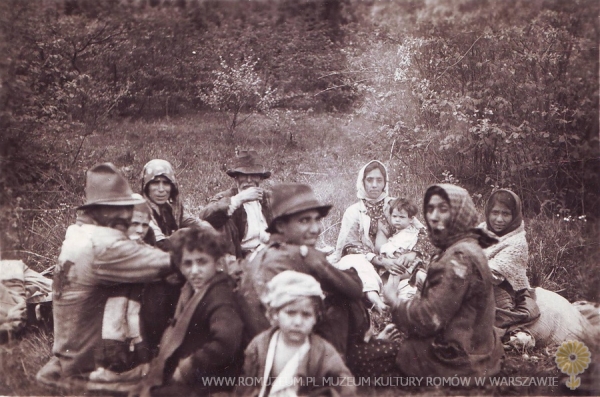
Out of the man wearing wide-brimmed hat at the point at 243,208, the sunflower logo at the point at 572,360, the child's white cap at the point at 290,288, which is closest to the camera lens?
the child's white cap at the point at 290,288

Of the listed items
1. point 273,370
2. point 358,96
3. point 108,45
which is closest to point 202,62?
point 108,45

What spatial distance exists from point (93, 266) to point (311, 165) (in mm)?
2410

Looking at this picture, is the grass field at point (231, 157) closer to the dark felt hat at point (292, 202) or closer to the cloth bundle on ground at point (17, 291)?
the cloth bundle on ground at point (17, 291)

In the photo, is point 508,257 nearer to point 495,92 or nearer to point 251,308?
point 495,92

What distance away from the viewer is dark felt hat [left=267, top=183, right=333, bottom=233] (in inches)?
203

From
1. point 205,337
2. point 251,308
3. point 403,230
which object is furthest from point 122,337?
point 403,230

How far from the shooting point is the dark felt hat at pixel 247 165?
248 inches

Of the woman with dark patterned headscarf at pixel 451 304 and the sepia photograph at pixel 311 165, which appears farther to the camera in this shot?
the sepia photograph at pixel 311 165

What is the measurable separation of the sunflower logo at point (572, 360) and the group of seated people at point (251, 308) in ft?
2.51

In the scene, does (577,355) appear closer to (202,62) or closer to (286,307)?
(286,307)

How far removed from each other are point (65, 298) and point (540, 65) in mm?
4930

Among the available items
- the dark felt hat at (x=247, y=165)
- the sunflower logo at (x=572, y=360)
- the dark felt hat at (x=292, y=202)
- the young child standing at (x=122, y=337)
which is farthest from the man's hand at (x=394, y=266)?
the young child standing at (x=122, y=337)

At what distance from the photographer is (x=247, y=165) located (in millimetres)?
6320

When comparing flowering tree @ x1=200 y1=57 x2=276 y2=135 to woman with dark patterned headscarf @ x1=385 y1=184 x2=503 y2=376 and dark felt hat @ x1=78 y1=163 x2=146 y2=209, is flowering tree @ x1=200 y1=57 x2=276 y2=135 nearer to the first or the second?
dark felt hat @ x1=78 y1=163 x2=146 y2=209
